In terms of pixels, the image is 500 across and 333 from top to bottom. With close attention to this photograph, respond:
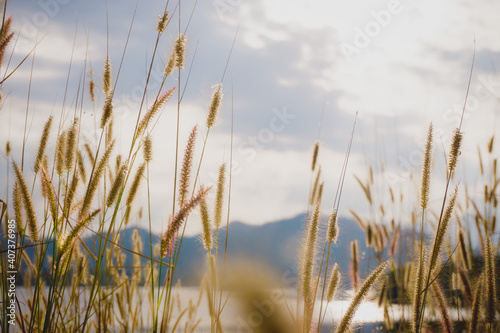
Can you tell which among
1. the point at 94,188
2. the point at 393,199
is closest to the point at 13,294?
the point at 94,188

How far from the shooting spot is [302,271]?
5.86 feet

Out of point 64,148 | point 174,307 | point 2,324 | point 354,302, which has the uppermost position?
point 64,148

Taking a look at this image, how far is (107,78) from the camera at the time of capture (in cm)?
222

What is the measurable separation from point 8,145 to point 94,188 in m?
1.34

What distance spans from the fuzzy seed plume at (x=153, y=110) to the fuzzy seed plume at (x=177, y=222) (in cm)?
46

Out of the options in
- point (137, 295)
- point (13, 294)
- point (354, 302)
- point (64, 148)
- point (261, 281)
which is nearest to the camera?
point (354, 302)

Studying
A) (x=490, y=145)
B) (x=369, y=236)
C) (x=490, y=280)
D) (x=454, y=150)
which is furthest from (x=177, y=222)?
(x=490, y=145)

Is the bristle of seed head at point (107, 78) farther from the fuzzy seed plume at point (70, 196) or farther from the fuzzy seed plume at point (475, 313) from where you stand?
the fuzzy seed plume at point (475, 313)

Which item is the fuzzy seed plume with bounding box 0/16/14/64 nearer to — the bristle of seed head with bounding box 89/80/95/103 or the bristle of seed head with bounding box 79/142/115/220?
the bristle of seed head with bounding box 79/142/115/220

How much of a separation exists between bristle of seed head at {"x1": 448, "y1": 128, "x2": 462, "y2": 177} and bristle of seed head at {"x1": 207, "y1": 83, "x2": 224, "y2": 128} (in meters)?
1.08

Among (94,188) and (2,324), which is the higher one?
(94,188)

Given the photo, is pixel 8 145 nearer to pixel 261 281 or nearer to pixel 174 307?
pixel 261 281

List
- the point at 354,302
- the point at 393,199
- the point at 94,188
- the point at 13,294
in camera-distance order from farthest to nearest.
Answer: the point at 393,199, the point at 13,294, the point at 94,188, the point at 354,302

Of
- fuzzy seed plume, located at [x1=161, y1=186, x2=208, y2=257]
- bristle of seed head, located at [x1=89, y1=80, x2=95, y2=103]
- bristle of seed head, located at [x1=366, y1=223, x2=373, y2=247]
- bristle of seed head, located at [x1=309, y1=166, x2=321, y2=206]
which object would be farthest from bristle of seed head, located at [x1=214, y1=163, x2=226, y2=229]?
bristle of seed head, located at [x1=366, y1=223, x2=373, y2=247]
